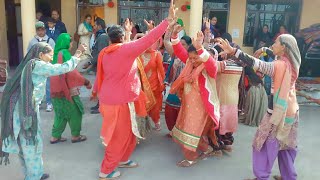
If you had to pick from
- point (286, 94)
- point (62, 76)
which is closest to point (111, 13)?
point (62, 76)

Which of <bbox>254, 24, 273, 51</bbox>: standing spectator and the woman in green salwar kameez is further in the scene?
<bbox>254, 24, 273, 51</bbox>: standing spectator

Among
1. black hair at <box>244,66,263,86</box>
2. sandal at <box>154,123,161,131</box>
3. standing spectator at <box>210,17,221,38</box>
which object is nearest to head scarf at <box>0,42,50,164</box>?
sandal at <box>154,123,161,131</box>

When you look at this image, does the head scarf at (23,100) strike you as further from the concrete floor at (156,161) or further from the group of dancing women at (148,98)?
the concrete floor at (156,161)

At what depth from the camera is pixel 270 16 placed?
10109 millimetres

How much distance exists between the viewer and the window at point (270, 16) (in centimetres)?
998

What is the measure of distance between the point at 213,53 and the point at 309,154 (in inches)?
76.0

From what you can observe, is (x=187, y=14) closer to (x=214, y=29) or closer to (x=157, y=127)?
(x=214, y=29)

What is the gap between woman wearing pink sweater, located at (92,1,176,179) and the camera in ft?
10.9

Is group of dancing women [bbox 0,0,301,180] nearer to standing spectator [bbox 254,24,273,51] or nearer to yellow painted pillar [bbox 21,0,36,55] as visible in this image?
yellow painted pillar [bbox 21,0,36,55]

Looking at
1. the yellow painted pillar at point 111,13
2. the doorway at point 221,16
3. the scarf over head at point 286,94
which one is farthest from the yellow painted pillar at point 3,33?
the scarf over head at point 286,94

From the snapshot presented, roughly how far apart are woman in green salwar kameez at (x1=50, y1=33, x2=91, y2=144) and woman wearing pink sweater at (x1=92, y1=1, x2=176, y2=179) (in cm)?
83

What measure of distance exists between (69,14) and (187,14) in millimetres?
Answer: 3311

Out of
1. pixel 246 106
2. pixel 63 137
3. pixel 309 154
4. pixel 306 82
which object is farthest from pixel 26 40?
pixel 306 82

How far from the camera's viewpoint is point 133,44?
126 inches
